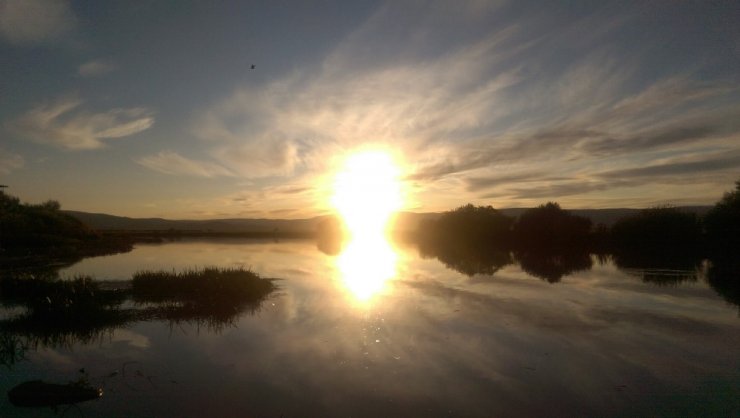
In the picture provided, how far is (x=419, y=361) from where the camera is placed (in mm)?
11406

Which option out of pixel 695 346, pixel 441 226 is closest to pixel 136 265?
pixel 695 346

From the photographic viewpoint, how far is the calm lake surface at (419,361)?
8.71 meters

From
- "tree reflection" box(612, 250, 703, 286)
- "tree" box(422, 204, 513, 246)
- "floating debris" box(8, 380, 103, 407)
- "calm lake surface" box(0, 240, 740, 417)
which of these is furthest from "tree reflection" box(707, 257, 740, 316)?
"tree" box(422, 204, 513, 246)

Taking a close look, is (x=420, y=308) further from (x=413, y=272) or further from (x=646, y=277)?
(x=646, y=277)

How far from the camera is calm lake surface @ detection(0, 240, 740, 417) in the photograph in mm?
8711

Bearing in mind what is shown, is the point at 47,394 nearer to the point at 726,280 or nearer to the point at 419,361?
the point at 419,361

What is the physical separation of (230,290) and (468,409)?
15.5m

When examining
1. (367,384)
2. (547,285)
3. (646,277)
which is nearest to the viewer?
(367,384)

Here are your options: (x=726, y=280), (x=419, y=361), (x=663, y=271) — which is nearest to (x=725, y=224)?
(x=663, y=271)

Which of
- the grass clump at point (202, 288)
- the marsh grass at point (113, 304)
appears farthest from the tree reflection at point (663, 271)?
the marsh grass at point (113, 304)

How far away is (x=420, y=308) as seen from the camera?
1872cm

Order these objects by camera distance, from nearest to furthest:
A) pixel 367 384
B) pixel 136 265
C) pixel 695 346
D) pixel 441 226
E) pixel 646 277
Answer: pixel 367 384
pixel 695 346
pixel 646 277
pixel 136 265
pixel 441 226

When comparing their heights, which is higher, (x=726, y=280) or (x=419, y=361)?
(x=726, y=280)

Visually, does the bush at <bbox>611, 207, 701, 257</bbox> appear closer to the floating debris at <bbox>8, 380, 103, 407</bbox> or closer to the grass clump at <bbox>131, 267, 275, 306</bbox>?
the grass clump at <bbox>131, 267, 275, 306</bbox>
